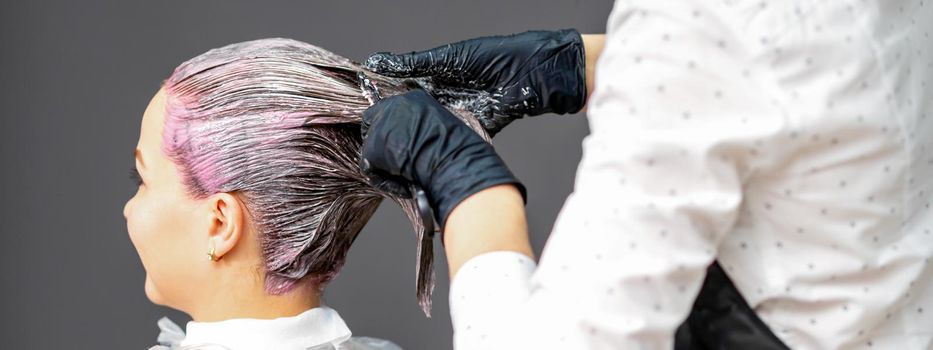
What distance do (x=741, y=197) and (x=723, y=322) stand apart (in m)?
0.14

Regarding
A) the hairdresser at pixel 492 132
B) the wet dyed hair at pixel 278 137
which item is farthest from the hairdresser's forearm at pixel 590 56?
the wet dyed hair at pixel 278 137

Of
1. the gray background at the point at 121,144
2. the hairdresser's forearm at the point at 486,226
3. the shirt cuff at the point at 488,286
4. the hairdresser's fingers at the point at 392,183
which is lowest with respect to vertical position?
the gray background at the point at 121,144

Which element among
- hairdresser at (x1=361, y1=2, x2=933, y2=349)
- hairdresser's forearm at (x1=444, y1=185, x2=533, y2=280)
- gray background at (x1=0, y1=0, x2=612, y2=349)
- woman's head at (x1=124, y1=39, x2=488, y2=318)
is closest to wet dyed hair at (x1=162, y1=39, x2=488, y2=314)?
woman's head at (x1=124, y1=39, x2=488, y2=318)

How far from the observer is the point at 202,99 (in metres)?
1.31

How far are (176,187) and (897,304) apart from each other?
0.82 m

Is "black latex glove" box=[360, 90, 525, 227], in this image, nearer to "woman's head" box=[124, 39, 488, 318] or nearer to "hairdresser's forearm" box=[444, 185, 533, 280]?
"hairdresser's forearm" box=[444, 185, 533, 280]

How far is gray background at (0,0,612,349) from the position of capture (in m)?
2.07

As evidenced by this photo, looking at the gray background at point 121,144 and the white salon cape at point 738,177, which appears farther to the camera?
the gray background at point 121,144

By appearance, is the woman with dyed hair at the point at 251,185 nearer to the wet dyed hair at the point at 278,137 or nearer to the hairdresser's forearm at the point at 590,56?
the wet dyed hair at the point at 278,137

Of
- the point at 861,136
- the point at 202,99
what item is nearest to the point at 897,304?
the point at 861,136

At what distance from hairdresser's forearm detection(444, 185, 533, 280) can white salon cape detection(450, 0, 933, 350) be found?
0.19 ft

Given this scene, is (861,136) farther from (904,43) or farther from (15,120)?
(15,120)

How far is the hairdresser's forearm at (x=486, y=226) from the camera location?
857mm

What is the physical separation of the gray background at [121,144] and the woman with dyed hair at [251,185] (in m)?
0.75
